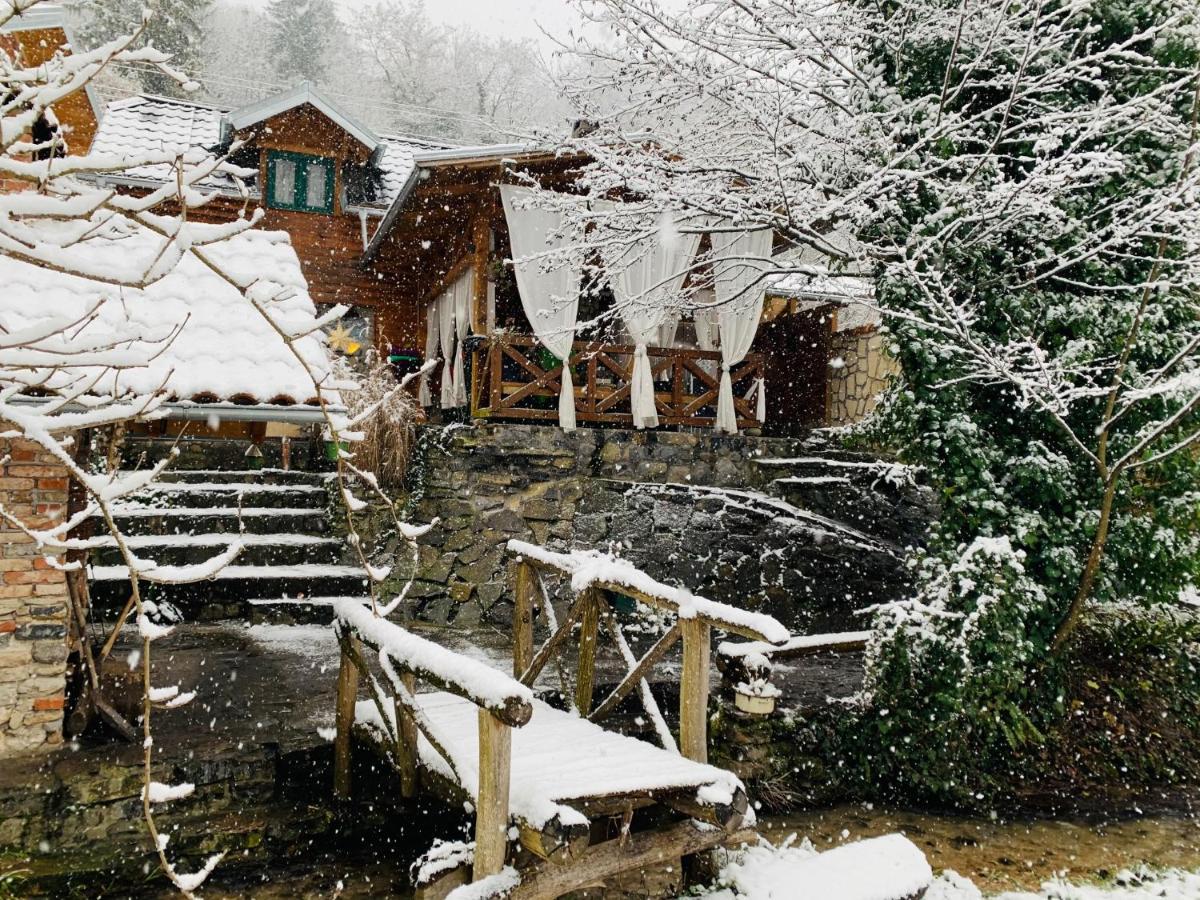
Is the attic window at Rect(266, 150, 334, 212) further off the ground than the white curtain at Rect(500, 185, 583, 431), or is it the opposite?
the attic window at Rect(266, 150, 334, 212)

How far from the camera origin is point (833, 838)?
481 cm

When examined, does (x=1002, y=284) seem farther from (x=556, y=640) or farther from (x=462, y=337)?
(x=462, y=337)

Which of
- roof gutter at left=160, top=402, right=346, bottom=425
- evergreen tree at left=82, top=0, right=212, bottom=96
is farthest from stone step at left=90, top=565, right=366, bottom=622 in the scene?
evergreen tree at left=82, top=0, right=212, bottom=96

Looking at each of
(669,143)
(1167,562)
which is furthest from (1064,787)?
(669,143)

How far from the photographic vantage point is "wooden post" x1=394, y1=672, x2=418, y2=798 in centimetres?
388

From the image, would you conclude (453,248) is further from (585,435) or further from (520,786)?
(520,786)

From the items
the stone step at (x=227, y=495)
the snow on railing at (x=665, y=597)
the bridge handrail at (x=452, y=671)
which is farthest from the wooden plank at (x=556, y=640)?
the stone step at (x=227, y=495)

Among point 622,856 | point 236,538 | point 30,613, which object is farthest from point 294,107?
point 622,856

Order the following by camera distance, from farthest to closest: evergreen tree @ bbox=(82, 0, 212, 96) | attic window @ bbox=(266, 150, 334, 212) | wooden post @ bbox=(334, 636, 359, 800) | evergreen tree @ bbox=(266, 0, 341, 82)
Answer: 1. evergreen tree @ bbox=(266, 0, 341, 82)
2. evergreen tree @ bbox=(82, 0, 212, 96)
3. attic window @ bbox=(266, 150, 334, 212)
4. wooden post @ bbox=(334, 636, 359, 800)

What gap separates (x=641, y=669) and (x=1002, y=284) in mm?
4000

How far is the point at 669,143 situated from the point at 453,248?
548 cm

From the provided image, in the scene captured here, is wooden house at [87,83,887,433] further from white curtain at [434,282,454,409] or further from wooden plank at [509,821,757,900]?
wooden plank at [509,821,757,900]

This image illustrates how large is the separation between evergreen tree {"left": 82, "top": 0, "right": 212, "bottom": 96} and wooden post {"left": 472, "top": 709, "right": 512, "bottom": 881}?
78.1 ft

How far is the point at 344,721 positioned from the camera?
14.8ft
